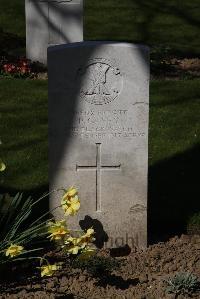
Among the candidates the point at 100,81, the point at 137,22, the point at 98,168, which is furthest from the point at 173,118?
the point at 137,22

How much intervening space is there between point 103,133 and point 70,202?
0.69m

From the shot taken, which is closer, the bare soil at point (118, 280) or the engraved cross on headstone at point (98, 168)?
the bare soil at point (118, 280)

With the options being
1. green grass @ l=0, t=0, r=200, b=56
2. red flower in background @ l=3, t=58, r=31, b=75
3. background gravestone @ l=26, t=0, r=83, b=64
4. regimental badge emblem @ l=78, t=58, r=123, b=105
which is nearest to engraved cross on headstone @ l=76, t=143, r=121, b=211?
regimental badge emblem @ l=78, t=58, r=123, b=105

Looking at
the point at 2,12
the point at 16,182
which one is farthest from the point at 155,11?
the point at 16,182

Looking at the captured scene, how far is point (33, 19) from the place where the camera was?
10.8m

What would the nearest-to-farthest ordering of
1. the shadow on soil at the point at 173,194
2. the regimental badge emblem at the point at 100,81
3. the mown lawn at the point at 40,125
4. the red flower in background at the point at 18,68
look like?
the regimental badge emblem at the point at 100,81, the shadow on soil at the point at 173,194, the mown lawn at the point at 40,125, the red flower in background at the point at 18,68

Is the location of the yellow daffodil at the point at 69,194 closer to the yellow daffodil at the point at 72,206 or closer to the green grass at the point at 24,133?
the yellow daffodil at the point at 72,206

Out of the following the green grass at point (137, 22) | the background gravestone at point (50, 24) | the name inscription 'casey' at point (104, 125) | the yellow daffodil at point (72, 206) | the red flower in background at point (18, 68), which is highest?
the green grass at point (137, 22)

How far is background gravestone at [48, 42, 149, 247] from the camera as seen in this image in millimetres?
4812

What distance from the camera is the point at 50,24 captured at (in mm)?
10891

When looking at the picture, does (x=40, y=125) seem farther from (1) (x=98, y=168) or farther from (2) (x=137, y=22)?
(2) (x=137, y=22)

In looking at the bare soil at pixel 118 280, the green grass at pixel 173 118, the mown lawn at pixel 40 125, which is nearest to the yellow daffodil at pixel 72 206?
the bare soil at pixel 118 280

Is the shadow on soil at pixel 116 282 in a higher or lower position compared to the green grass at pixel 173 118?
lower

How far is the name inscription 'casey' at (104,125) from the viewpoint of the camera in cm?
492
